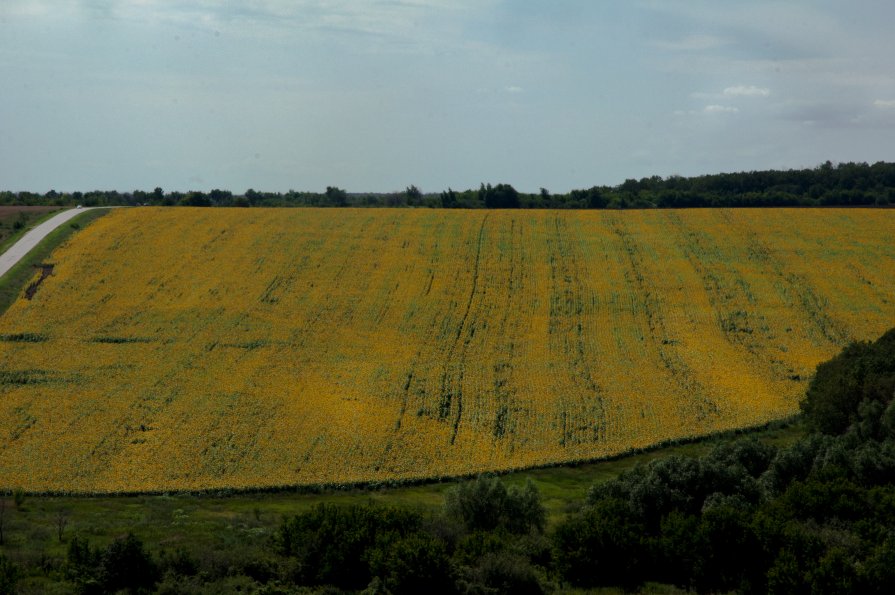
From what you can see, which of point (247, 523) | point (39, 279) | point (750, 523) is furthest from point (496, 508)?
point (39, 279)

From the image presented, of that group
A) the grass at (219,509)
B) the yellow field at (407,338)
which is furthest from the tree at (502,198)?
the grass at (219,509)

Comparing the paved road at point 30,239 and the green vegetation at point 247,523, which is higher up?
the paved road at point 30,239

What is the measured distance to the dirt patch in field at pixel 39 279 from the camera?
64875 millimetres

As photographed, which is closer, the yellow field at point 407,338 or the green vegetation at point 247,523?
the green vegetation at point 247,523

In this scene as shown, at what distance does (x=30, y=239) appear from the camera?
76.8m

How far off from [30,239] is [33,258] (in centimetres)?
610

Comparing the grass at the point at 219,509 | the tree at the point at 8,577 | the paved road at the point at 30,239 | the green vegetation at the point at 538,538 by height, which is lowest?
the grass at the point at 219,509

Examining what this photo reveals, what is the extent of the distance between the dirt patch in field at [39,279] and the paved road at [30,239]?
2312mm

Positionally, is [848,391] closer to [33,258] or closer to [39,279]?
[39,279]

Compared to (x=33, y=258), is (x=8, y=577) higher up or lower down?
lower down

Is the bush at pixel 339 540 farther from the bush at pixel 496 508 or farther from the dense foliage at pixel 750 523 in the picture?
the dense foliage at pixel 750 523

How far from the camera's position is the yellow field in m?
45.4

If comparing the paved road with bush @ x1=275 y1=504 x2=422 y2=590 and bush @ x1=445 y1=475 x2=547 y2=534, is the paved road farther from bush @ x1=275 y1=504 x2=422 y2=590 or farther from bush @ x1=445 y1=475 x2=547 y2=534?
bush @ x1=445 y1=475 x2=547 y2=534

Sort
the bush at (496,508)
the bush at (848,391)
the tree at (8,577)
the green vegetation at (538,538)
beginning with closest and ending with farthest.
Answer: the tree at (8,577) < the green vegetation at (538,538) < the bush at (496,508) < the bush at (848,391)
